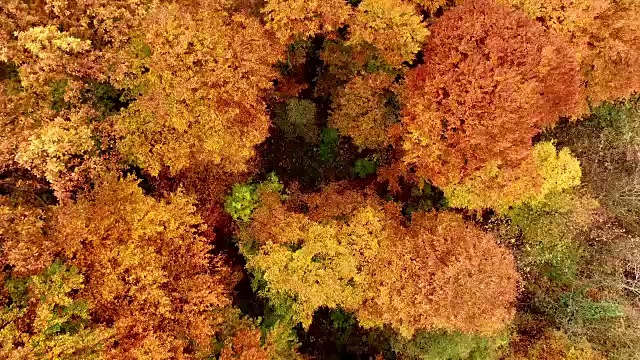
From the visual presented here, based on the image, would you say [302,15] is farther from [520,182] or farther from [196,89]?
[520,182]

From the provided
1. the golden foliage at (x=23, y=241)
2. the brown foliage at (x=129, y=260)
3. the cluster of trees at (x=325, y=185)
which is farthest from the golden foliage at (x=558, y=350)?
the golden foliage at (x=23, y=241)

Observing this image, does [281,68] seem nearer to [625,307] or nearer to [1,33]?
[1,33]

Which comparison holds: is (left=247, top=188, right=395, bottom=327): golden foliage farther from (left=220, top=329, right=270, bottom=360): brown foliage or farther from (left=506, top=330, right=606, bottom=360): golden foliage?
(left=506, top=330, right=606, bottom=360): golden foliage

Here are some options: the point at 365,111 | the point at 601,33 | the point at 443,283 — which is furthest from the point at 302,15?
the point at 601,33

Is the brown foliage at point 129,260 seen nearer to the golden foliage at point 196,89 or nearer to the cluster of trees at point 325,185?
the cluster of trees at point 325,185

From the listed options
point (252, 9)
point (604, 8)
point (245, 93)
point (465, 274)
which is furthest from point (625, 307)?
point (252, 9)

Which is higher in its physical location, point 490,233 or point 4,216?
point 4,216
